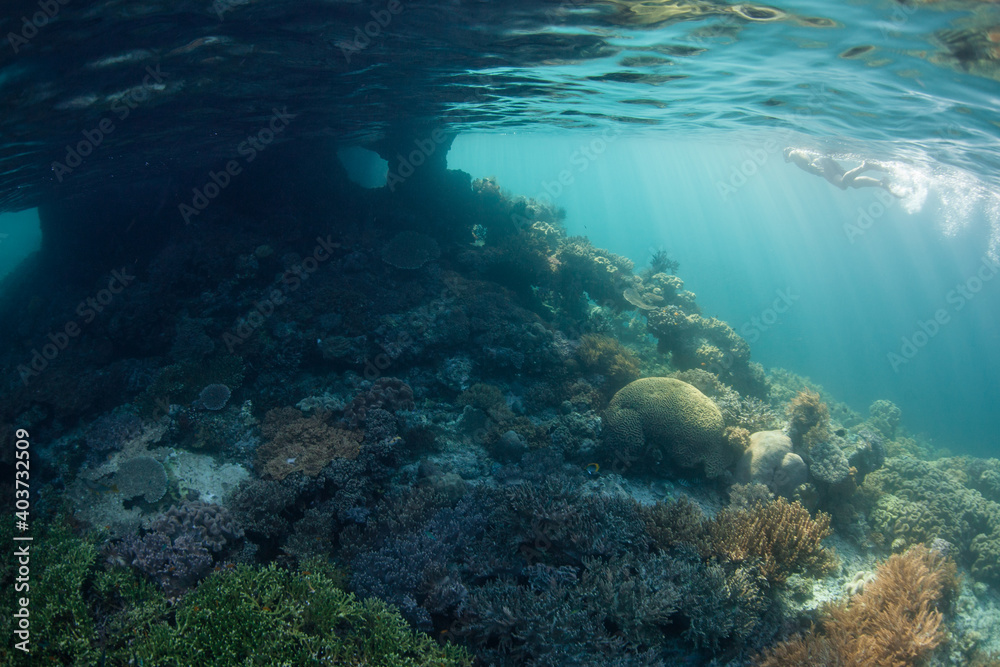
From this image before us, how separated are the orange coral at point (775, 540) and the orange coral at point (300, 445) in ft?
20.0

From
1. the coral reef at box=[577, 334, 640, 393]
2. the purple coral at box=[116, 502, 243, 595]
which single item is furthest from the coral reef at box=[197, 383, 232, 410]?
the coral reef at box=[577, 334, 640, 393]

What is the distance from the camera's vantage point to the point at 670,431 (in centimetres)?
845

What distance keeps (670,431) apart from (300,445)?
727 centimetres

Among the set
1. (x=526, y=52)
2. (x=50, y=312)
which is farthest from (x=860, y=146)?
(x=50, y=312)

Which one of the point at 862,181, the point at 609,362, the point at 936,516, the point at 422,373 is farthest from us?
the point at 862,181

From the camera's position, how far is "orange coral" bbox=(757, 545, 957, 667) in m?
4.68

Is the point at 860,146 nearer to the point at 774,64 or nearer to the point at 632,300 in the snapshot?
the point at 774,64

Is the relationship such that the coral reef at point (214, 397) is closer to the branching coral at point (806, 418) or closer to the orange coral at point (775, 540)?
the orange coral at point (775, 540)

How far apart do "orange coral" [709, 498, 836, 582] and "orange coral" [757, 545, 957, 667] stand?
0.60 meters

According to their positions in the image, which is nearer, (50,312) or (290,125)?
(290,125)

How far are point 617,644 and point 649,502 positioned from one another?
3.63 metres

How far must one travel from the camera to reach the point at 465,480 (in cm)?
770

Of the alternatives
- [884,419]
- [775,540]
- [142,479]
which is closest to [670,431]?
[775,540]

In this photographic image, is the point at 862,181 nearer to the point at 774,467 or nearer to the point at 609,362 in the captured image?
the point at 609,362
